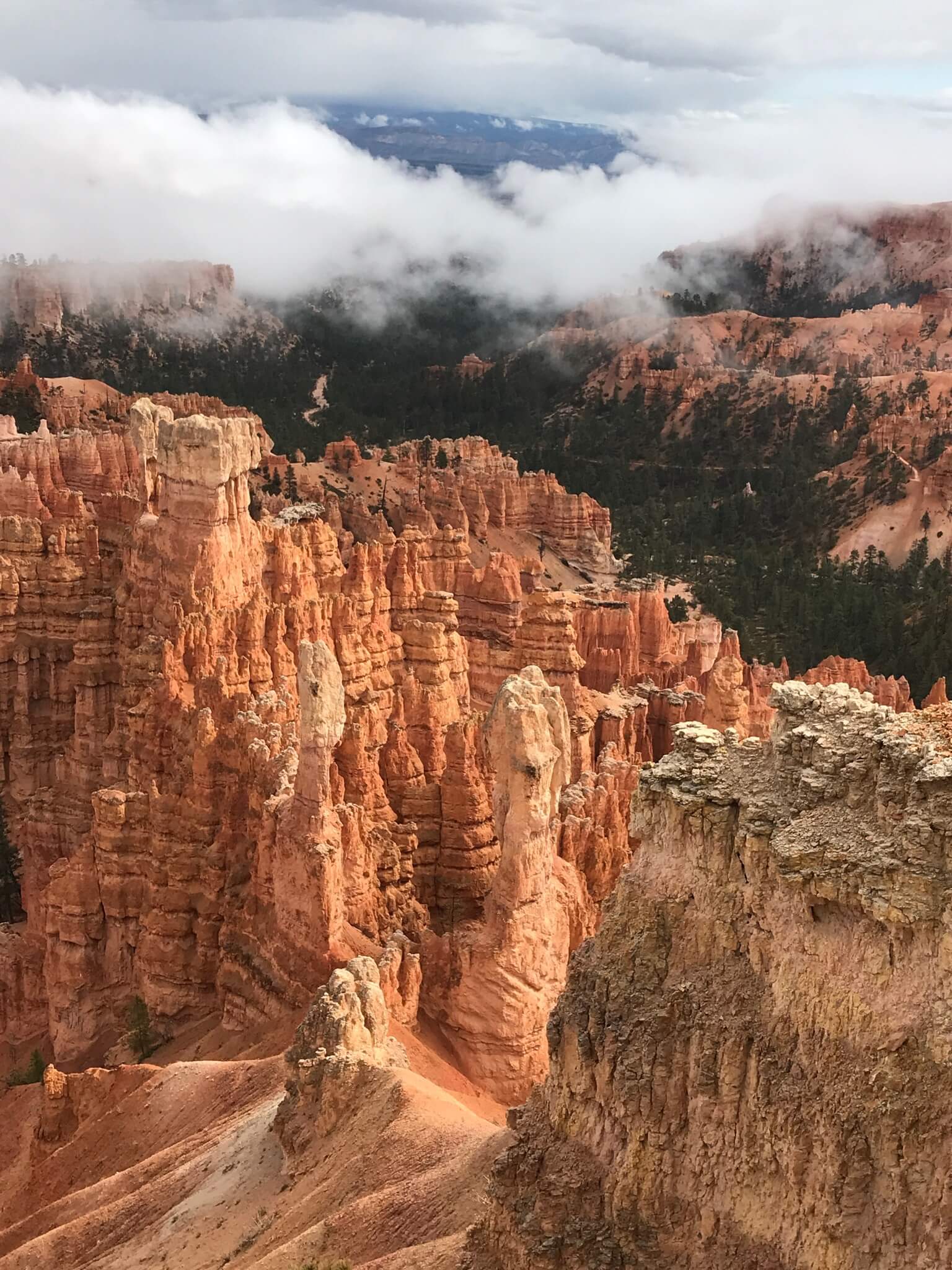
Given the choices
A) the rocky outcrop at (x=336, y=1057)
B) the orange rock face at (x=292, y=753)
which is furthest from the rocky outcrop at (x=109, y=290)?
the rocky outcrop at (x=336, y=1057)

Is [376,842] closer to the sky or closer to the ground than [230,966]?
closer to the sky

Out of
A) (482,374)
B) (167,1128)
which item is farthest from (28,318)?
(167,1128)

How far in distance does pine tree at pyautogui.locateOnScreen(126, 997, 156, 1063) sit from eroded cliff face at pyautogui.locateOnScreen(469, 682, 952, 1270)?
10.5m

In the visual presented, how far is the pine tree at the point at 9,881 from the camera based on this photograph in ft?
86.8

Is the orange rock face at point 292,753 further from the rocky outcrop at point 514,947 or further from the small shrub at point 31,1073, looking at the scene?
the small shrub at point 31,1073

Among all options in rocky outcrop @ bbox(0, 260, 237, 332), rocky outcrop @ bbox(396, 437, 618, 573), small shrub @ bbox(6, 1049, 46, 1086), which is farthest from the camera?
rocky outcrop @ bbox(0, 260, 237, 332)

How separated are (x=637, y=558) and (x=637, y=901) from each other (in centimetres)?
5302

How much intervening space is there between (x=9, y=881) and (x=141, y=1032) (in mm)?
10534

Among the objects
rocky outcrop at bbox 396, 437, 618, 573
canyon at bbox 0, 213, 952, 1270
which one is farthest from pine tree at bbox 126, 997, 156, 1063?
rocky outcrop at bbox 396, 437, 618, 573

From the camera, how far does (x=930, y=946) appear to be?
6711mm

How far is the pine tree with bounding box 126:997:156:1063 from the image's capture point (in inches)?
690

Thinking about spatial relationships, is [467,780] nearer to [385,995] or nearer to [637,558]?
[385,995]

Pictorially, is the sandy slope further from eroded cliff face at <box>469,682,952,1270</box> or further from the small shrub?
the small shrub

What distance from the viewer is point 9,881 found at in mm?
26844
